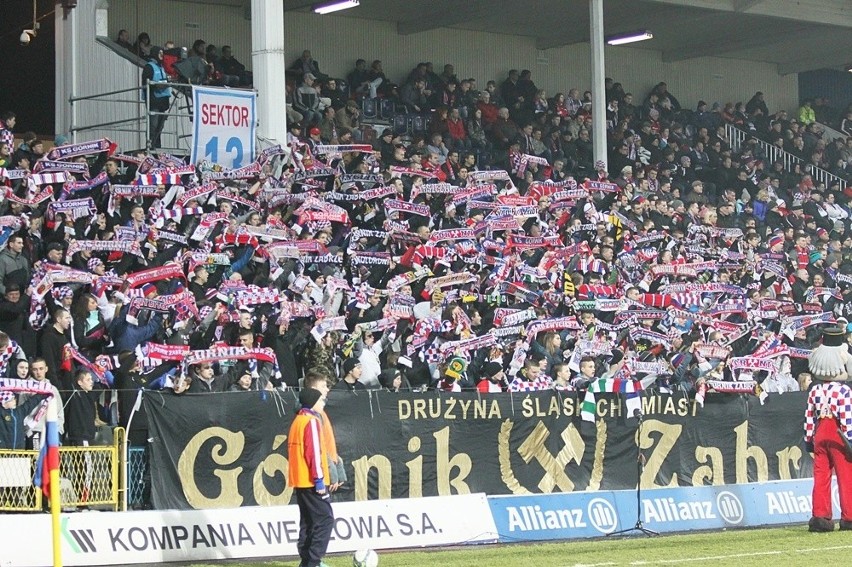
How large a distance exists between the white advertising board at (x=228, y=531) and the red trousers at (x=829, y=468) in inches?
134

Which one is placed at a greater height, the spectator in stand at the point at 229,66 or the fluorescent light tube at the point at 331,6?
the fluorescent light tube at the point at 331,6

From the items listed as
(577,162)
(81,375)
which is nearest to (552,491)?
(81,375)

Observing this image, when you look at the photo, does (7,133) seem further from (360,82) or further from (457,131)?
(360,82)

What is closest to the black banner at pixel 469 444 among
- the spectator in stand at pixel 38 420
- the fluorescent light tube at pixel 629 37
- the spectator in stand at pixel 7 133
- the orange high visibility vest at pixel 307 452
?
the spectator in stand at pixel 38 420

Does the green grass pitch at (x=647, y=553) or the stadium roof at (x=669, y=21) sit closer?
the green grass pitch at (x=647, y=553)

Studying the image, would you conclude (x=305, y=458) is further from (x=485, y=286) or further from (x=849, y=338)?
(x=849, y=338)

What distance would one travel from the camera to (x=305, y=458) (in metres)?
12.1

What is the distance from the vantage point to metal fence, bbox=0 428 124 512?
43.2ft

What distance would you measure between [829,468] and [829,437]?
0.35 meters

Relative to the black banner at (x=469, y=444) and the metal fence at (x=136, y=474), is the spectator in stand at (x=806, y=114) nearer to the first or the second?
the black banner at (x=469, y=444)

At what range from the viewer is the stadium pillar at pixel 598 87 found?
2878 cm

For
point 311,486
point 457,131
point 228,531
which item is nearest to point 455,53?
point 457,131

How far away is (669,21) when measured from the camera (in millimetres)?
34969

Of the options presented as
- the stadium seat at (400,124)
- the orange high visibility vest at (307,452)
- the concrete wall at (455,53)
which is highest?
the concrete wall at (455,53)
